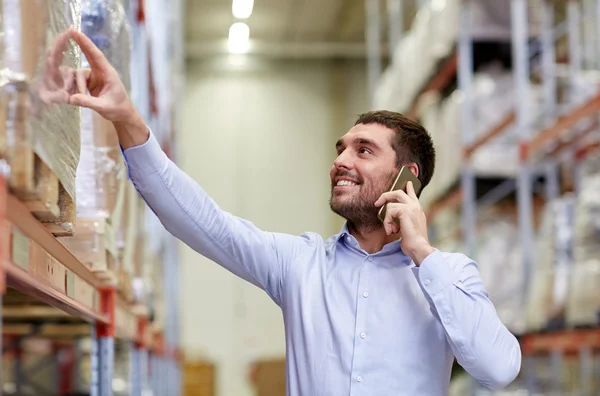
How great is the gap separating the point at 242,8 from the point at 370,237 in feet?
50.6

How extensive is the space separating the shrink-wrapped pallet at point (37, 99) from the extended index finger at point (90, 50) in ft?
0.08

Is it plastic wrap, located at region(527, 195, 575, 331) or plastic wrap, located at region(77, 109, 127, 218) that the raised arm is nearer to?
plastic wrap, located at region(77, 109, 127, 218)

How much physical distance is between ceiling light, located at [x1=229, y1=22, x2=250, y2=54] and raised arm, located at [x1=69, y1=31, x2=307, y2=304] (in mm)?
16078

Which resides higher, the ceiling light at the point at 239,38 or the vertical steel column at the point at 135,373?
the ceiling light at the point at 239,38

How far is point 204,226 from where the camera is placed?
260 centimetres

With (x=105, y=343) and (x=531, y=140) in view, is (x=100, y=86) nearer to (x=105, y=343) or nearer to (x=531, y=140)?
(x=105, y=343)

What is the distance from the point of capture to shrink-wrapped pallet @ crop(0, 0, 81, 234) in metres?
1.64

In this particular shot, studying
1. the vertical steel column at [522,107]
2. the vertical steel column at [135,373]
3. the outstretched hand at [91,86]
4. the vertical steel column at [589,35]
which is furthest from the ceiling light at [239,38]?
the outstretched hand at [91,86]

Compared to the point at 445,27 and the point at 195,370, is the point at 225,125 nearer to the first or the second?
the point at 195,370

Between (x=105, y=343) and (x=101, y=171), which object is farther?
(x=105, y=343)

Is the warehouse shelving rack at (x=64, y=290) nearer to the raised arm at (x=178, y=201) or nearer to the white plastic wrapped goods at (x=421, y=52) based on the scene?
the raised arm at (x=178, y=201)

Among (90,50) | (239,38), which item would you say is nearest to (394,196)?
(90,50)

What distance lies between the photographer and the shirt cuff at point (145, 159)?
229cm

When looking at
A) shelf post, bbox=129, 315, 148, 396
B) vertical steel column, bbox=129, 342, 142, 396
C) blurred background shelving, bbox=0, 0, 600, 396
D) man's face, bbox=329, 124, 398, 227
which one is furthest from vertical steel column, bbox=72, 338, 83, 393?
man's face, bbox=329, 124, 398, 227
